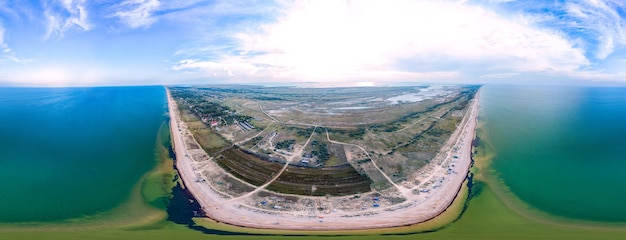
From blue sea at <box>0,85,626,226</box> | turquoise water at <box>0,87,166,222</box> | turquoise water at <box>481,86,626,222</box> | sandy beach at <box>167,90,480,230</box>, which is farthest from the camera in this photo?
turquoise water at <box>481,86,626,222</box>

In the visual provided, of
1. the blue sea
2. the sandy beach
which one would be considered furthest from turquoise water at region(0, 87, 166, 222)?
the sandy beach

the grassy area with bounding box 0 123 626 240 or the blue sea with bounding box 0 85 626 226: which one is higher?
the blue sea with bounding box 0 85 626 226

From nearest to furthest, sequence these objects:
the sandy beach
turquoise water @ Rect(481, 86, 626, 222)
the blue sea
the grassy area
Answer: the grassy area → the sandy beach → the blue sea → turquoise water @ Rect(481, 86, 626, 222)

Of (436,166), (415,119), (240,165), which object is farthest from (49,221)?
(415,119)

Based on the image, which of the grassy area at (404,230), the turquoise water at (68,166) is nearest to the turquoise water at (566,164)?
the grassy area at (404,230)

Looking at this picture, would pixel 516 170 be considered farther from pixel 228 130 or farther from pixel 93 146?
pixel 93 146

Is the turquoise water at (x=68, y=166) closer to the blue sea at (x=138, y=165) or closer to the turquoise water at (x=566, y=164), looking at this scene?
the blue sea at (x=138, y=165)

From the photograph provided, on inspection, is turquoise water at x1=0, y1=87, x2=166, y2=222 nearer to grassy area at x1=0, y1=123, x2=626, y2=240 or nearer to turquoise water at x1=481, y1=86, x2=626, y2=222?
grassy area at x1=0, y1=123, x2=626, y2=240

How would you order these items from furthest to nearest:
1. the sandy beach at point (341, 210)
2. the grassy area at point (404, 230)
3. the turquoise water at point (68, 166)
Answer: the turquoise water at point (68, 166)
the sandy beach at point (341, 210)
the grassy area at point (404, 230)

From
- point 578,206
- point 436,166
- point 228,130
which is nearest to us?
point 578,206
